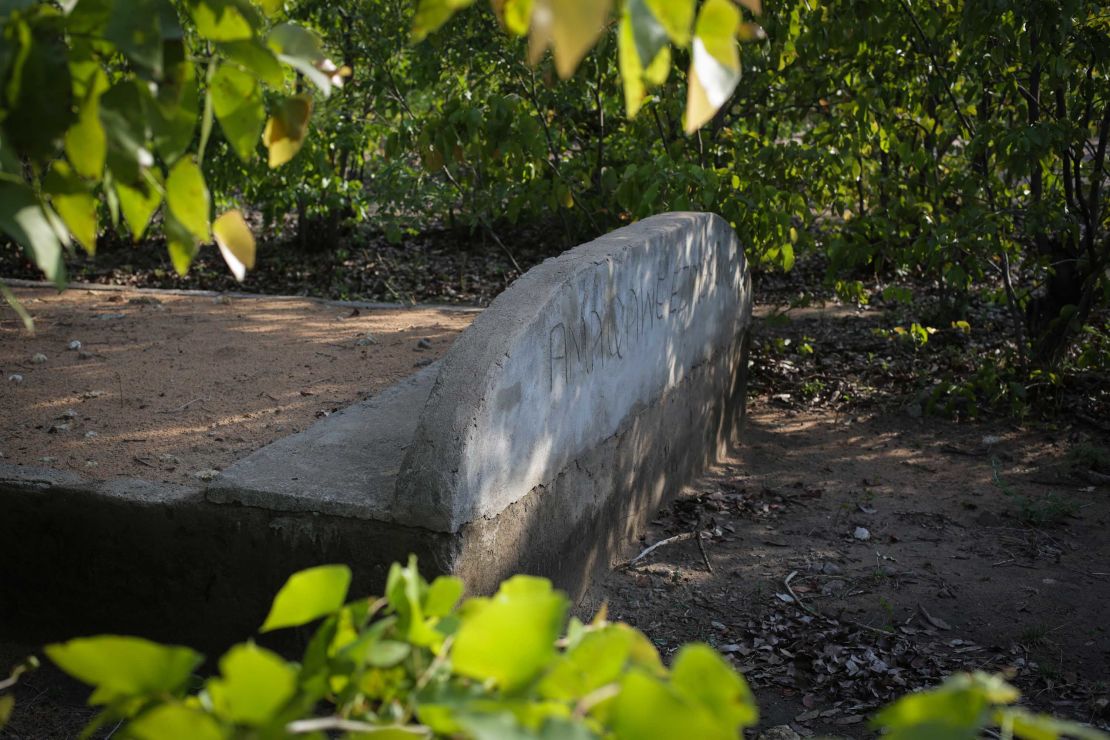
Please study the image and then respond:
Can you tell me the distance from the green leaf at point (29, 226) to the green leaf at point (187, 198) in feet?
0.46

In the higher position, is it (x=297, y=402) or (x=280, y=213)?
(x=280, y=213)

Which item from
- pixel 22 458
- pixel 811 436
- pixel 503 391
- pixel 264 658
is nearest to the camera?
pixel 264 658

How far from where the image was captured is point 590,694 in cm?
86

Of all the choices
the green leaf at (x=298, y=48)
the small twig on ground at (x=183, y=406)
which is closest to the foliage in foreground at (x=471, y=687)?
the green leaf at (x=298, y=48)

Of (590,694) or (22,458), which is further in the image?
(22,458)

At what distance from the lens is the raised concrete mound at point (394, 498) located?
3121 mm

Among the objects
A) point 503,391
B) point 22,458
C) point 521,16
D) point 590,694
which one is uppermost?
point 521,16

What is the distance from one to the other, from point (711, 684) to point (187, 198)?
0.74 metres

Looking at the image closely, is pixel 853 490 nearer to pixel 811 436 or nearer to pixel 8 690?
pixel 811 436

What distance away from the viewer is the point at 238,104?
120 cm

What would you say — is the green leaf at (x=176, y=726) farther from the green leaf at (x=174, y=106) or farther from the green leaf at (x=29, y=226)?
the green leaf at (x=174, y=106)

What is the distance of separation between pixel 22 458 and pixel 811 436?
4.46m

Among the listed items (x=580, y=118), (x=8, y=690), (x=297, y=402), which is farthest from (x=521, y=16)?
(x=580, y=118)

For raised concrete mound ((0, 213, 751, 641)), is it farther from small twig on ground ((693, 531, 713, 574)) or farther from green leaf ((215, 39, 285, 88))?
green leaf ((215, 39, 285, 88))
